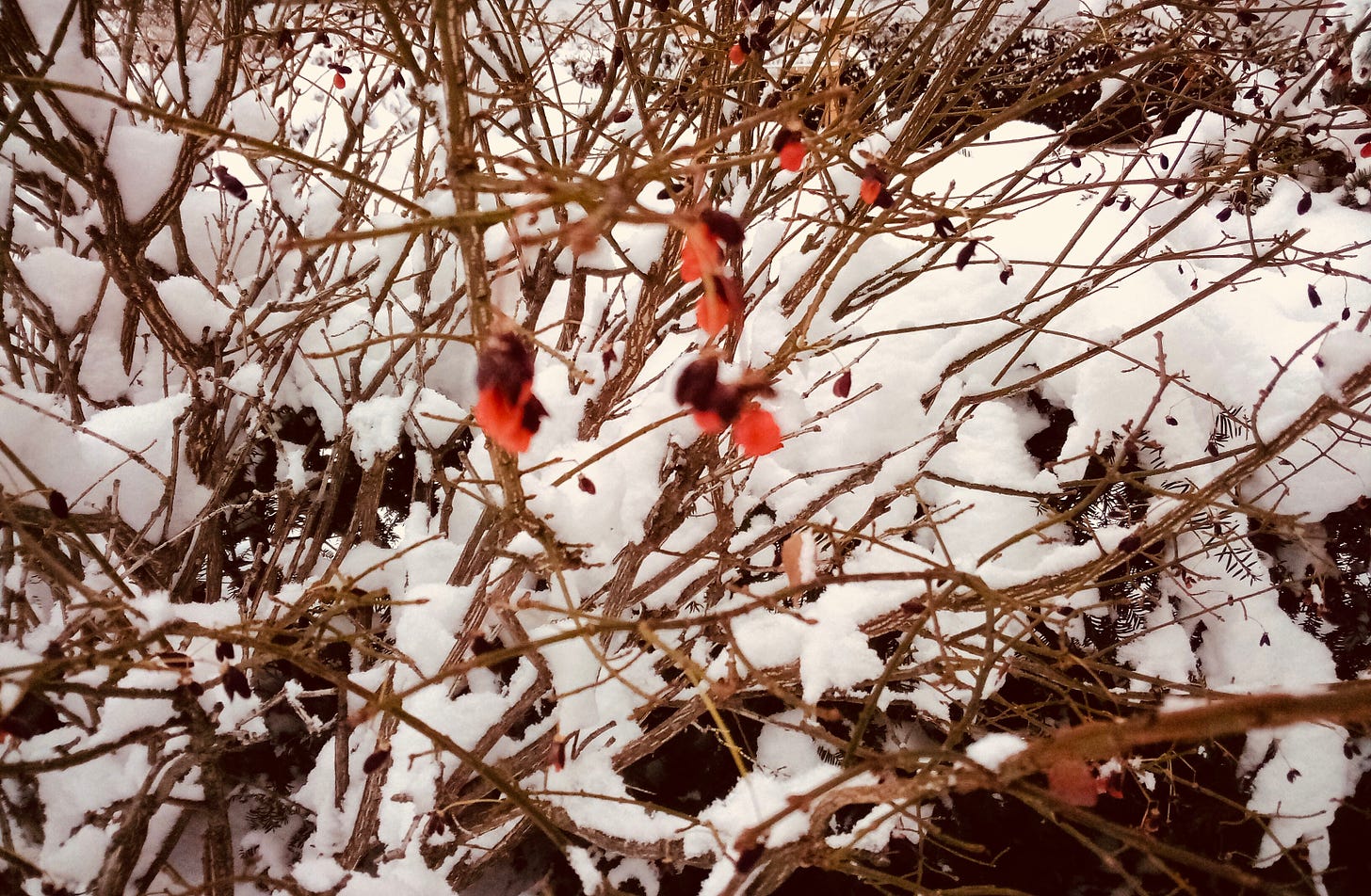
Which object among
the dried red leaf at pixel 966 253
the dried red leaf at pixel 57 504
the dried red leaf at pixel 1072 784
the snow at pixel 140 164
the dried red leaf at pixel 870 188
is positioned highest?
the snow at pixel 140 164

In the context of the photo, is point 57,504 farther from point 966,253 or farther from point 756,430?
point 966,253

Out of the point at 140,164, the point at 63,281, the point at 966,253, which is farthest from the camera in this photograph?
the point at 63,281

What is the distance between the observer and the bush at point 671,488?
111 cm

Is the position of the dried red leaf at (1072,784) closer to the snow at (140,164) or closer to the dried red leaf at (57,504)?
the dried red leaf at (57,504)

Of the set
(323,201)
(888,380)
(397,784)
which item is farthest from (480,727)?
(323,201)

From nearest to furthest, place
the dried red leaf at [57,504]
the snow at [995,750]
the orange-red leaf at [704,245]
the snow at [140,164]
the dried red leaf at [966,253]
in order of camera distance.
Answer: the orange-red leaf at [704,245]
the snow at [995,750]
the dried red leaf at [57,504]
the snow at [140,164]
the dried red leaf at [966,253]

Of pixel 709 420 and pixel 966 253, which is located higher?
pixel 966 253

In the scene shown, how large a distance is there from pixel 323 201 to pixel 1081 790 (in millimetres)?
2386

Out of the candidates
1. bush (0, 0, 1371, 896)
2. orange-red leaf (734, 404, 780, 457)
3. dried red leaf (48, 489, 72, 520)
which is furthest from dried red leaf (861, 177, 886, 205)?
dried red leaf (48, 489, 72, 520)

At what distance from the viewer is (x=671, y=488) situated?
4.15 ft

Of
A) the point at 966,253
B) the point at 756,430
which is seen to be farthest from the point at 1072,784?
the point at 966,253

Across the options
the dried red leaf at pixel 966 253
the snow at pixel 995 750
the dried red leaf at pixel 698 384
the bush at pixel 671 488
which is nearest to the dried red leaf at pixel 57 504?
the bush at pixel 671 488

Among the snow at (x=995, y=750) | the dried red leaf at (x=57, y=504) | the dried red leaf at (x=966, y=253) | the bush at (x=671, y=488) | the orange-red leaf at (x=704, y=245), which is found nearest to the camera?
the orange-red leaf at (x=704, y=245)

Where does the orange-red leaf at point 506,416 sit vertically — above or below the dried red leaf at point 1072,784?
above
